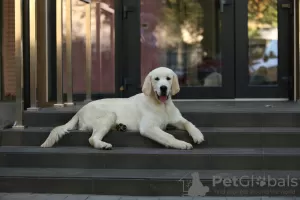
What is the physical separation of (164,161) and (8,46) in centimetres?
426

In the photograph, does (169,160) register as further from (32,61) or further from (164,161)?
(32,61)

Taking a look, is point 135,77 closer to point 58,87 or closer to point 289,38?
point 58,87

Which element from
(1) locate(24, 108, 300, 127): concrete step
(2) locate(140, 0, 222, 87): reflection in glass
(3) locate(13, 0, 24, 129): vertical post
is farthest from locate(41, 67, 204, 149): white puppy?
(2) locate(140, 0, 222, 87): reflection in glass

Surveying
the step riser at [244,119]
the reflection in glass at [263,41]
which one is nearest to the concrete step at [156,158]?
the step riser at [244,119]

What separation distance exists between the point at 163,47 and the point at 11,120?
3.53 meters

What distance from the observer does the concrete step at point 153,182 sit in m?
5.58

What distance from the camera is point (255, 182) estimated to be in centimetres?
561

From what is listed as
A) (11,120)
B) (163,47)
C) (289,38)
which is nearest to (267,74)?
(289,38)

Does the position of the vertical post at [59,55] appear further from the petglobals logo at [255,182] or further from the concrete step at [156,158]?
the petglobals logo at [255,182]

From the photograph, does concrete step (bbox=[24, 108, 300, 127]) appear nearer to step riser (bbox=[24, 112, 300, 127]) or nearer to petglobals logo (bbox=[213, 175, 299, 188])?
step riser (bbox=[24, 112, 300, 127])

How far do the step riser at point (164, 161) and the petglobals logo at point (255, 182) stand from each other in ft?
1.21

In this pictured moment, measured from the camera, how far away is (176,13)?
32.4ft

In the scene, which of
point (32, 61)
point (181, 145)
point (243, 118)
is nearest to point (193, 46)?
point (243, 118)

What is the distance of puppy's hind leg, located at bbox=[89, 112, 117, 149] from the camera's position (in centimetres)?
643
